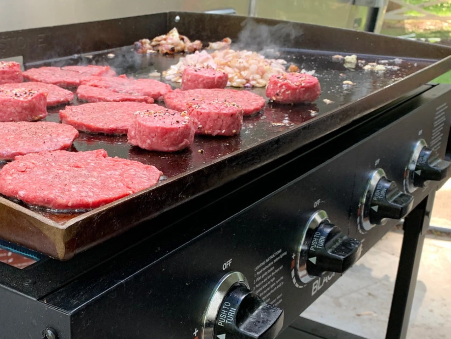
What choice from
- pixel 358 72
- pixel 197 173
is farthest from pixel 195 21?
pixel 197 173

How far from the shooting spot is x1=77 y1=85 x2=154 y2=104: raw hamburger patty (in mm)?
1593

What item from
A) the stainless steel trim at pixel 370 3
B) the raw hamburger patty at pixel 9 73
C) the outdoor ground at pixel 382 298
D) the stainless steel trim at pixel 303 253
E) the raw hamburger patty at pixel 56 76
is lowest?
the outdoor ground at pixel 382 298

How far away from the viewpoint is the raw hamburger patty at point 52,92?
1.53m

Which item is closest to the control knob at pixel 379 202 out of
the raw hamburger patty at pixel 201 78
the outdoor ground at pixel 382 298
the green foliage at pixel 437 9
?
the raw hamburger patty at pixel 201 78

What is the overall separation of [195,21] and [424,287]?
6.56 ft

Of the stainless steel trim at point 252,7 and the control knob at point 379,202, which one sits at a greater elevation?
the stainless steel trim at point 252,7

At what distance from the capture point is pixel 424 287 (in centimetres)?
326

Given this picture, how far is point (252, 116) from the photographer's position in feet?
5.02

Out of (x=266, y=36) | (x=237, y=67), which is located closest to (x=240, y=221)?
(x=237, y=67)

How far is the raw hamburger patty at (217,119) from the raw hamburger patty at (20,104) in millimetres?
376

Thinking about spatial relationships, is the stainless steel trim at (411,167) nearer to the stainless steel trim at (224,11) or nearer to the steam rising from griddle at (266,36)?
the steam rising from griddle at (266,36)

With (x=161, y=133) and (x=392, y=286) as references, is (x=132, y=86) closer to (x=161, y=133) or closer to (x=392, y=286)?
(x=161, y=133)

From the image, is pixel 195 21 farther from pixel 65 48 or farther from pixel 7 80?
pixel 7 80

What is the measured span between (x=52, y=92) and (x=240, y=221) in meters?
0.81
